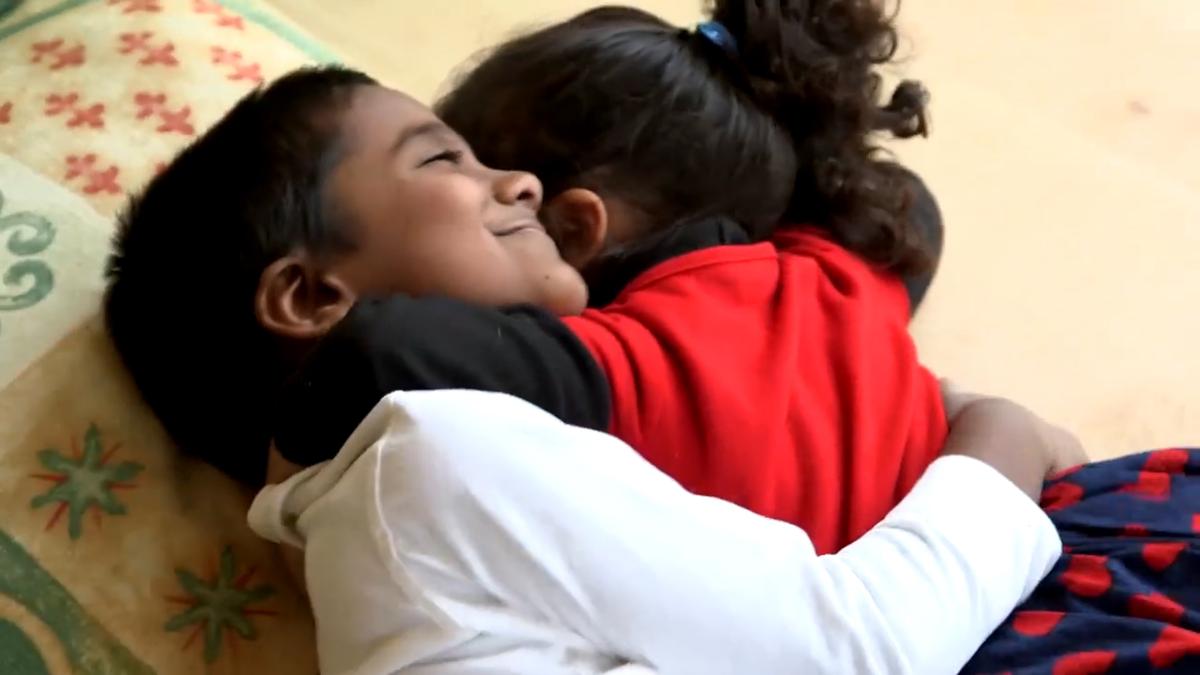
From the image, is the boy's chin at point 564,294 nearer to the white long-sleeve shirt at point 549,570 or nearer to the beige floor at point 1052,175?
the white long-sleeve shirt at point 549,570

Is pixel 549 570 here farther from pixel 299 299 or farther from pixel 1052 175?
pixel 1052 175

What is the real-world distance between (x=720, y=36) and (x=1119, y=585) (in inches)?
19.3

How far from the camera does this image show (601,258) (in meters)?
0.89

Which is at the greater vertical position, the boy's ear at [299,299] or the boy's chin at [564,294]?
the boy's chin at [564,294]

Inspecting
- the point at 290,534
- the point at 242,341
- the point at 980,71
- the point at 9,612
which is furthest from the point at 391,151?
the point at 980,71

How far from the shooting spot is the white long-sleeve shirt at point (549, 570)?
62 centimetres

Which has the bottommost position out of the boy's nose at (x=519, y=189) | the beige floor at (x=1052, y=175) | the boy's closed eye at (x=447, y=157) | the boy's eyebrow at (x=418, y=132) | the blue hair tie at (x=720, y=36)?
the beige floor at (x=1052, y=175)

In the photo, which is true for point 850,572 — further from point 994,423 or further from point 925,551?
point 994,423

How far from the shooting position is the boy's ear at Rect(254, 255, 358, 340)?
0.77m

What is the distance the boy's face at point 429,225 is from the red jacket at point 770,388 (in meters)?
0.06

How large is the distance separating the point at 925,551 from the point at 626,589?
0.18 metres

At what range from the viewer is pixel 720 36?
0.98 meters

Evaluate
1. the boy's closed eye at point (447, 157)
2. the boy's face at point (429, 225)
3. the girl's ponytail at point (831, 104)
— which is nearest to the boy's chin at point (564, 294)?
the boy's face at point (429, 225)

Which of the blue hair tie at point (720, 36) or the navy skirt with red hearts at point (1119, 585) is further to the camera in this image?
the blue hair tie at point (720, 36)
